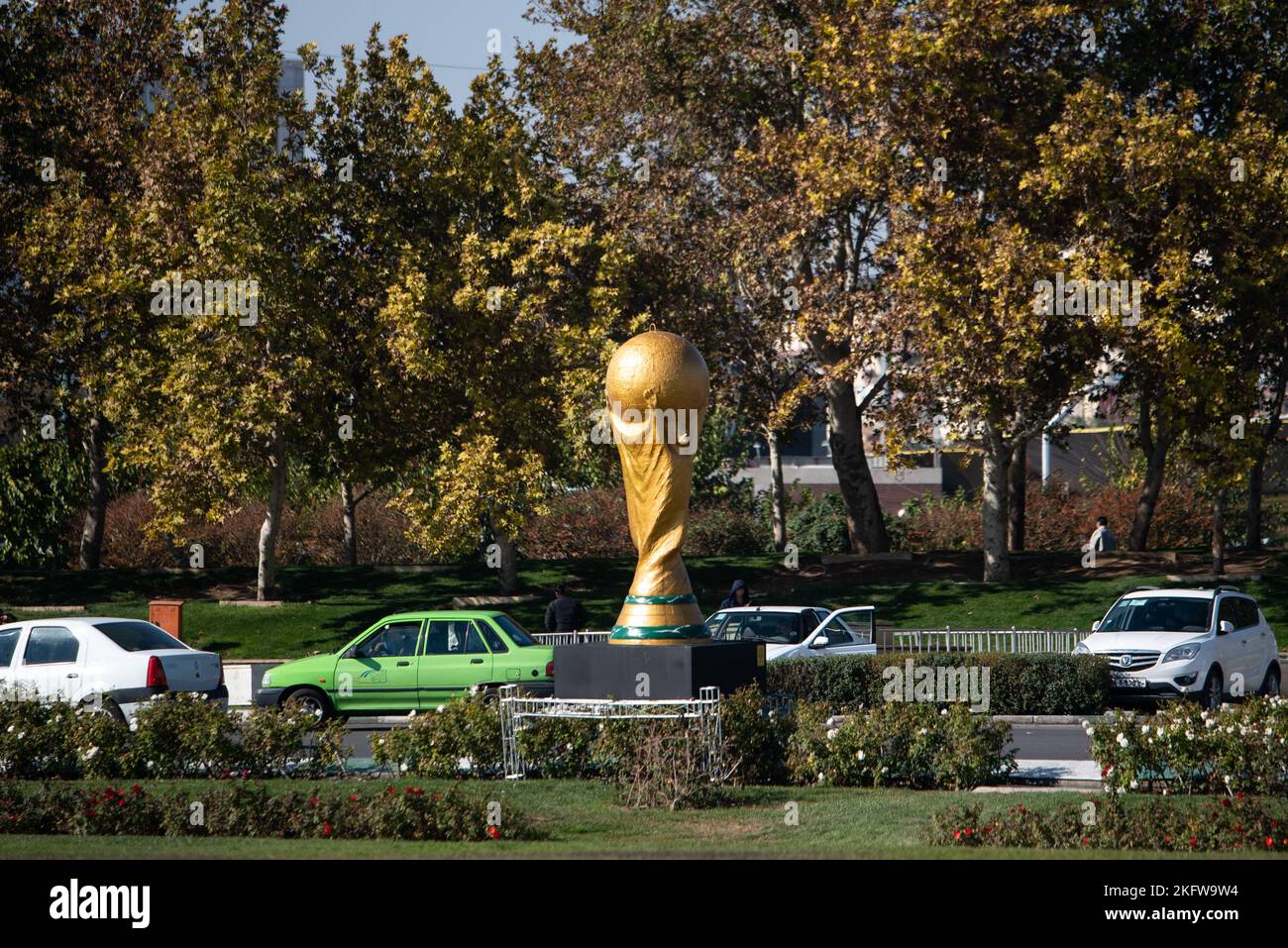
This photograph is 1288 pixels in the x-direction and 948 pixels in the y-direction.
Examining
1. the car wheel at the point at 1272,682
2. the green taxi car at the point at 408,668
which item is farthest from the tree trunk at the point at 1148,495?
the green taxi car at the point at 408,668

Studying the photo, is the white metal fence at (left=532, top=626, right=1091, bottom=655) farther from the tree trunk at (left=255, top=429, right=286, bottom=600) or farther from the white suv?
the tree trunk at (left=255, top=429, right=286, bottom=600)

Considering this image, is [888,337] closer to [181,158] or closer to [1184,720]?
[181,158]

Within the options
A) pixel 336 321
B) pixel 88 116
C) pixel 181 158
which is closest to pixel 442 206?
pixel 336 321

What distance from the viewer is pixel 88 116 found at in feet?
111

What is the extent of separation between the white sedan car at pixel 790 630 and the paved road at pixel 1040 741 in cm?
294

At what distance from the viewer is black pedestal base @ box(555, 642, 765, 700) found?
13578 mm

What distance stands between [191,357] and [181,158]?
158 inches

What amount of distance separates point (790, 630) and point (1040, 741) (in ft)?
15.8

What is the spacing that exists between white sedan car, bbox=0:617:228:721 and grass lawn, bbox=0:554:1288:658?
33.4 feet

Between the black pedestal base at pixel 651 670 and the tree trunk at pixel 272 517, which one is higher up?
the tree trunk at pixel 272 517

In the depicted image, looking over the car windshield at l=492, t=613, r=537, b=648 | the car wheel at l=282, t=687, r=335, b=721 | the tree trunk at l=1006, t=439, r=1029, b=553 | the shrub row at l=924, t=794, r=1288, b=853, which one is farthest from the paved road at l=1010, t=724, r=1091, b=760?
the tree trunk at l=1006, t=439, r=1029, b=553

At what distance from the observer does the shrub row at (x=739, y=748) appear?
1294 centimetres

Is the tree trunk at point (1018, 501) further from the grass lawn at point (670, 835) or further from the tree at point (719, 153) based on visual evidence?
the grass lawn at point (670, 835)

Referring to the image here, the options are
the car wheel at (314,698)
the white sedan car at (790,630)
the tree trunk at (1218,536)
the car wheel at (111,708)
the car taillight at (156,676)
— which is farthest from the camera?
the tree trunk at (1218,536)
